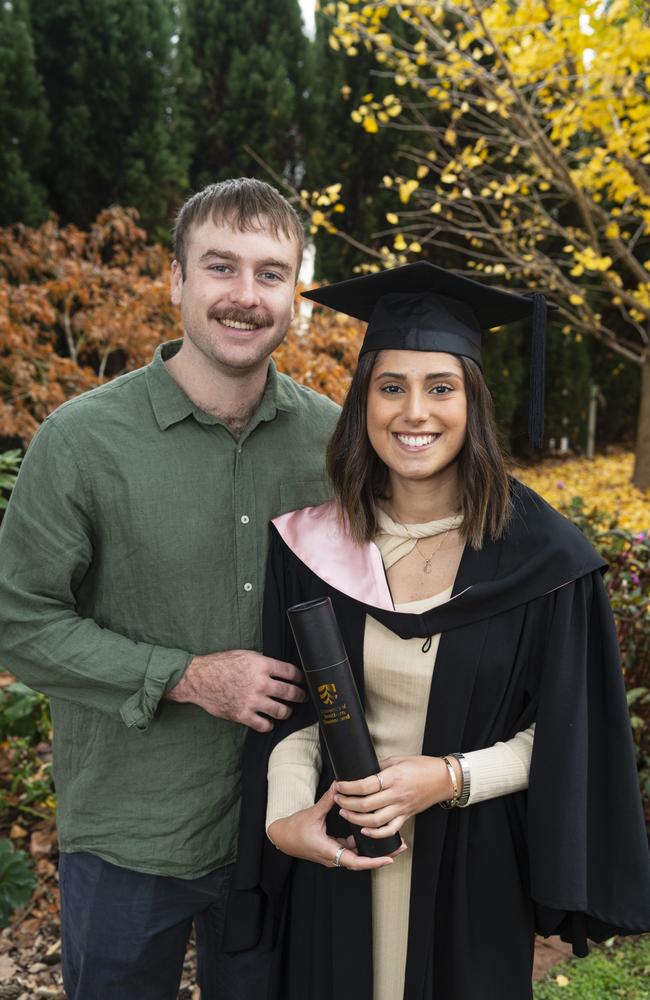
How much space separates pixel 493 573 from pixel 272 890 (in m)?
0.83

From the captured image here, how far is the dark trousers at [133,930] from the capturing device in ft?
6.33

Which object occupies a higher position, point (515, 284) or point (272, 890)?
point (515, 284)

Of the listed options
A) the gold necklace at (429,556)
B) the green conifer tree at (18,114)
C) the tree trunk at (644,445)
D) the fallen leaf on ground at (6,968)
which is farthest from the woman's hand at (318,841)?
the tree trunk at (644,445)

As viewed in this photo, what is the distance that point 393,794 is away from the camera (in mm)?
Result: 1621

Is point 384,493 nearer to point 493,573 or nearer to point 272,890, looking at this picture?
point 493,573

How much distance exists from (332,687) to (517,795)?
0.49m

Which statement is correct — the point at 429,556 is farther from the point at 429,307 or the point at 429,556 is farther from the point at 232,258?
the point at 232,258

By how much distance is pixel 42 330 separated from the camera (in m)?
6.22

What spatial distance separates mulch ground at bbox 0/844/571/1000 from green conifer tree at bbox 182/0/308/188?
648cm

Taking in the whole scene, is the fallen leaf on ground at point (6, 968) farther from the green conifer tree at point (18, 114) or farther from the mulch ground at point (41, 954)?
the green conifer tree at point (18, 114)

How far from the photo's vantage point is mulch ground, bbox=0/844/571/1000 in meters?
2.81

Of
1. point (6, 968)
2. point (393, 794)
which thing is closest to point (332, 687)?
point (393, 794)

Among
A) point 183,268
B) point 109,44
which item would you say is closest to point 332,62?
point 109,44

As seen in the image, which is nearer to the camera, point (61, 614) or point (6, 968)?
point (61, 614)
